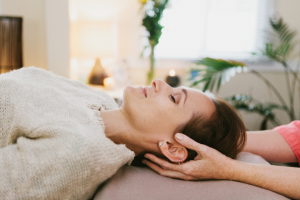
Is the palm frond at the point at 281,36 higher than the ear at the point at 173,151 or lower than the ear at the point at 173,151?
higher

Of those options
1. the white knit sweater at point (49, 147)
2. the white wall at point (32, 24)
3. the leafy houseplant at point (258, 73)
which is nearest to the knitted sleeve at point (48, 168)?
the white knit sweater at point (49, 147)

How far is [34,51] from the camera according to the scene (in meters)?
2.71

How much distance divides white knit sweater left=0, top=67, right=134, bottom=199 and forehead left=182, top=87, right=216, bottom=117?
1.13 feet

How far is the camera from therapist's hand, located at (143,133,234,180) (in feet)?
2.93

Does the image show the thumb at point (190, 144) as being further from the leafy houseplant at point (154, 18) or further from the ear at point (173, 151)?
the leafy houseplant at point (154, 18)

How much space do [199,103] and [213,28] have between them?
102 inches

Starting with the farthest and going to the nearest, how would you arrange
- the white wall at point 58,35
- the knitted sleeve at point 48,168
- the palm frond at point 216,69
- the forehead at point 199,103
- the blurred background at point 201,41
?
the blurred background at point 201,41 → the white wall at point 58,35 → the palm frond at point 216,69 → the forehead at point 199,103 → the knitted sleeve at point 48,168

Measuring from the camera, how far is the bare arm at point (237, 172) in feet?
2.91

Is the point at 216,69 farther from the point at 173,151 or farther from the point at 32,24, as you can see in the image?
the point at 32,24

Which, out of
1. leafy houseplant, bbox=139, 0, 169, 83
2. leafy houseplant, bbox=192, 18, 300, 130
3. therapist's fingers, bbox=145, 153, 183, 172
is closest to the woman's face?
therapist's fingers, bbox=145, 153, 183, 172

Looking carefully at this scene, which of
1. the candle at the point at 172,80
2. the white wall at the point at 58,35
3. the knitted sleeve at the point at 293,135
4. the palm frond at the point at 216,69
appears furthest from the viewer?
the candle at the point at 172,80

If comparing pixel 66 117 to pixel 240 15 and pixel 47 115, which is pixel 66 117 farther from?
pixel 240 15

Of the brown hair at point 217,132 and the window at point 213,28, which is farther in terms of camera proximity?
the window at point 213,28

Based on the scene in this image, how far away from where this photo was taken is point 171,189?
834 mm
